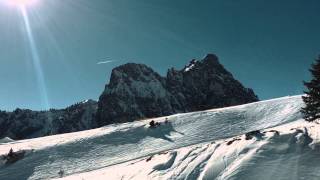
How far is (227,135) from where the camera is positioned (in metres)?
42.8

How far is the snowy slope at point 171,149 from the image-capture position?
2884 cm

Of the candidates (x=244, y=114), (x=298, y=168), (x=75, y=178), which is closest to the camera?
(x=298, y=168)

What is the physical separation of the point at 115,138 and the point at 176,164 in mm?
18342

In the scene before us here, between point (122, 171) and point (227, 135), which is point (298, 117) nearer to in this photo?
point (227, 135)

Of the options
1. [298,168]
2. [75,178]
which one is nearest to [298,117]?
[298,168]

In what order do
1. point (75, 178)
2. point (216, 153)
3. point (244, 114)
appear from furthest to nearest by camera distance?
point (244, 114) < point (75, 178) < point (216, 153)

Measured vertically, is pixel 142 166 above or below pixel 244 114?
below

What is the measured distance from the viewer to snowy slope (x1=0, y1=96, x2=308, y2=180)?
2884 cm

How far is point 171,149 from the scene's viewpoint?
40250mm

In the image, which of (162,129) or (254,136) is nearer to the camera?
(254,136)

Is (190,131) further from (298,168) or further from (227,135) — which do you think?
(298,168)

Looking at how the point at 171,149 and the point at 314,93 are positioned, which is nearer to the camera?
the point at 314,93

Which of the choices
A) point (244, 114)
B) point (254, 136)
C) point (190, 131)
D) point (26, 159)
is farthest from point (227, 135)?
point (26, 159)

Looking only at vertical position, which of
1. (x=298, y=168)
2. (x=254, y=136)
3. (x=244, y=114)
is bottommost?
(x=298, y=168)
